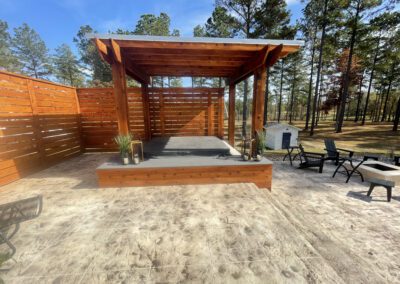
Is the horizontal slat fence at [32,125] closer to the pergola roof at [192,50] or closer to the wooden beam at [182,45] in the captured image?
the pergola roof at [192,50]

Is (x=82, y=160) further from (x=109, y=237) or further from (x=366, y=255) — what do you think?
(x=366, y=255)

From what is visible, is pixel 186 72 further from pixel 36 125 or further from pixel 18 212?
pixel 18 212

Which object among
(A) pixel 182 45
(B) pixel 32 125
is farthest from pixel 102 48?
(B) pixel 32 125

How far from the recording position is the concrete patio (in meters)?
1.45

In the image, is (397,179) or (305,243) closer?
(305,243)

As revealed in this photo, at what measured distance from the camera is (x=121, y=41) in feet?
9.77

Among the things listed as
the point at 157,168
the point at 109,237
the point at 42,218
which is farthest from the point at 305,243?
the point at 42,218

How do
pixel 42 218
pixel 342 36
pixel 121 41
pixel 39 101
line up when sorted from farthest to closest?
pixel 342 36
pixel 39 101
pixel 121 41
pixel 42 218

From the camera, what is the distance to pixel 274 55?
3.25 meters

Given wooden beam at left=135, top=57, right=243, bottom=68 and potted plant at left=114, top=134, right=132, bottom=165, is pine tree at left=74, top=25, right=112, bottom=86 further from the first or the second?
potted plant at left=114, top=134, right=132, bottom=165

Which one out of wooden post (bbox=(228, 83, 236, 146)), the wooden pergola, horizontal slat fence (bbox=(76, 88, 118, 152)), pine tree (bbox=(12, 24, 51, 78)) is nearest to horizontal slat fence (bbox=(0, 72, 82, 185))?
horizontal slat fence (bbox=(76, 88, 118, 152))

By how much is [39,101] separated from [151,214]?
4421 mm

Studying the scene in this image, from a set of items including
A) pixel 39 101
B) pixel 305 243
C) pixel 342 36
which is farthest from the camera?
pixel 342 36

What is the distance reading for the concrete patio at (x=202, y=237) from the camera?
1.45m
